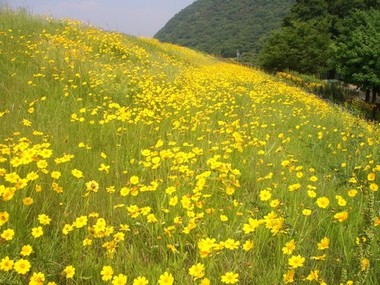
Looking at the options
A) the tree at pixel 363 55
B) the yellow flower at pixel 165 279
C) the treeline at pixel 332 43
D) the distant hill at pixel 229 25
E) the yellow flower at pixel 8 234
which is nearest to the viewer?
the yellow flower at pixel 165 279

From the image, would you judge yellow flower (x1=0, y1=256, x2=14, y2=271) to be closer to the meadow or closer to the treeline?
the meadow

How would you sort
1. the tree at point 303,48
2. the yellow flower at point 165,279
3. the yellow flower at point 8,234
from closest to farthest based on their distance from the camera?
1. the yellow flower at point 165,279
2. the yellow flower at point 8,234
3. the tree at point 303,48

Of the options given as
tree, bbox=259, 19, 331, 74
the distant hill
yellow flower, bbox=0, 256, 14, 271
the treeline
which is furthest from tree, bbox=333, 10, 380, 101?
the distant hill

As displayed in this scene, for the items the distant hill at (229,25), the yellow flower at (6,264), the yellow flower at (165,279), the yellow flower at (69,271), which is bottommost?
the yellow flower at (69,271)

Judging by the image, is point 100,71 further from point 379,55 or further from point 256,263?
point 379,55

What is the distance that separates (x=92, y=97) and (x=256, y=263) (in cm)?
437

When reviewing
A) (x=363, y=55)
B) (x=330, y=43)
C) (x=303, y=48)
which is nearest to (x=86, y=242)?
(x=363, y=55)

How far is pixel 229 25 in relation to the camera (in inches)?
4023

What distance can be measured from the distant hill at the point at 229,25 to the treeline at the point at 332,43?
31598mm

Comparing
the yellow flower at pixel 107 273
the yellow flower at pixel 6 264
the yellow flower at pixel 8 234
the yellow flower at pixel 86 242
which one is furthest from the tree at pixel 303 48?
the yellow flower at pixel 6 264

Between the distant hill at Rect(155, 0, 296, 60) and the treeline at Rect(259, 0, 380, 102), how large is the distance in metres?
31.6

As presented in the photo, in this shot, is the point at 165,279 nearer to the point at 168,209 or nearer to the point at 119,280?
the point at 119,280

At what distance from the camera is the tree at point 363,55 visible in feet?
73.5

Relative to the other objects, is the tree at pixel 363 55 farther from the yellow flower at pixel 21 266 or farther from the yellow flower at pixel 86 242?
the yellow flower at pixel 21 266
